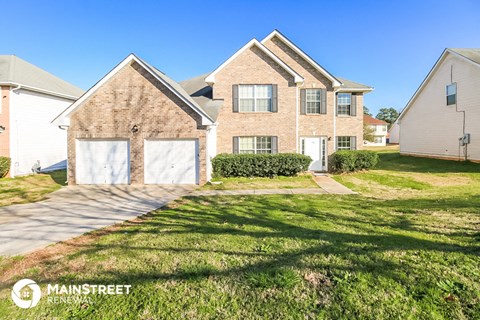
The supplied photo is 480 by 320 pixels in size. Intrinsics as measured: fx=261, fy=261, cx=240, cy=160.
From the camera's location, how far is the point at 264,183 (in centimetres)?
1274

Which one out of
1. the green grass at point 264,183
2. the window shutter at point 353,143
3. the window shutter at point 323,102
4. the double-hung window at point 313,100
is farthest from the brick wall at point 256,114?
the window shutter at point 353,143

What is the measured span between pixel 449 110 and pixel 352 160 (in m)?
11.2

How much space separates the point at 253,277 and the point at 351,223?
10.9ft

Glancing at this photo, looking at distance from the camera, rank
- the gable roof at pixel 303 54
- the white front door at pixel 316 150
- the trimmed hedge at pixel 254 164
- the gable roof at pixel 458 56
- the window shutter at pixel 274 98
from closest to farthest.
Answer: the trimmed hedge at pixel 254 164, the window shutter at pixel 274 98, the gable roof at pixel 303 54, the white front door at pixel 316 150, the gable roof at pixel 458 56

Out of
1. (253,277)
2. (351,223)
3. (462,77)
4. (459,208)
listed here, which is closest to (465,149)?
(462,77)

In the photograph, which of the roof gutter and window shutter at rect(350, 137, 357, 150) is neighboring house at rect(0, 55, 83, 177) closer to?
the roof gutter

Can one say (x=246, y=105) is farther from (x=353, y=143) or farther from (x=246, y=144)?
(x=353, y=143)

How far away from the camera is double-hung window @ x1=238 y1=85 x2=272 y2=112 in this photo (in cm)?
1608

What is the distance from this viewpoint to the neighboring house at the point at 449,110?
18250 millimetres

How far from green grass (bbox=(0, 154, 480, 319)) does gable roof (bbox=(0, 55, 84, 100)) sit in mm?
15567

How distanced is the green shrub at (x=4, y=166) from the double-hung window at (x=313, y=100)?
60.2ft

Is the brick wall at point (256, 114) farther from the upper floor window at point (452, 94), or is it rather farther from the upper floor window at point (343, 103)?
the upper floor window at point (452, 94)

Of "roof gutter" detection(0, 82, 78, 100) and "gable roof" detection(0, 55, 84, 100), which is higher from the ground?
"gable roof" detection(0, 55, 84, 100)

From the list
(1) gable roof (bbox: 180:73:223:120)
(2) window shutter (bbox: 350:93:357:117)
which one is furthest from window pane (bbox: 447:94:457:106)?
(1) gable roof (bbox: 180:73:223:120)
